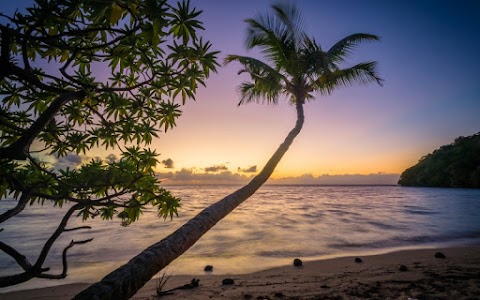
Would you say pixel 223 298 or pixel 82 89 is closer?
pixel 82 89

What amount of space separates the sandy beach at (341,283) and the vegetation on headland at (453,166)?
68.2m

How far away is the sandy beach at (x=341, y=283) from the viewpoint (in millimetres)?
4770

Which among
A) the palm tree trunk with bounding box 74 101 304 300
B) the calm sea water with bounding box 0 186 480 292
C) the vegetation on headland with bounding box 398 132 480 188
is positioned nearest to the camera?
the palm tree trunk with bounding box 74 101 304 300

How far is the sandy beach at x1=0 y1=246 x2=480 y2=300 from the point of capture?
4.77 m

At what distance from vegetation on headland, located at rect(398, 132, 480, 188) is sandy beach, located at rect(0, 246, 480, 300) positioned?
224 feet

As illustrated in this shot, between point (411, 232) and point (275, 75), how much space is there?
11.4 metres

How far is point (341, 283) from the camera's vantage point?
559 cm

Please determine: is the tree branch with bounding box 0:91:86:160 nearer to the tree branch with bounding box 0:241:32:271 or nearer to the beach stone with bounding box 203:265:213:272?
the tree branch with bounding box 0:241:32:271

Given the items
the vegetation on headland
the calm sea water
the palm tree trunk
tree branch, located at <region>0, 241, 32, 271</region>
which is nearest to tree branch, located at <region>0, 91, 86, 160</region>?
tree branch, located at <region>0, 241, 32, 271</region>

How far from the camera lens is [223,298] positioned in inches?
196

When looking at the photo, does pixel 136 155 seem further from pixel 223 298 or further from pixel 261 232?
pixel 261 232

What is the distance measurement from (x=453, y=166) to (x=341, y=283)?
76598 mm

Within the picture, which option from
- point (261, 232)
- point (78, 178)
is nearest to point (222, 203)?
point (78, 178)

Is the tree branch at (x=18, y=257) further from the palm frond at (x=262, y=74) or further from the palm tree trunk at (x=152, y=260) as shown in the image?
the palm frond at (x=262, y=74)
